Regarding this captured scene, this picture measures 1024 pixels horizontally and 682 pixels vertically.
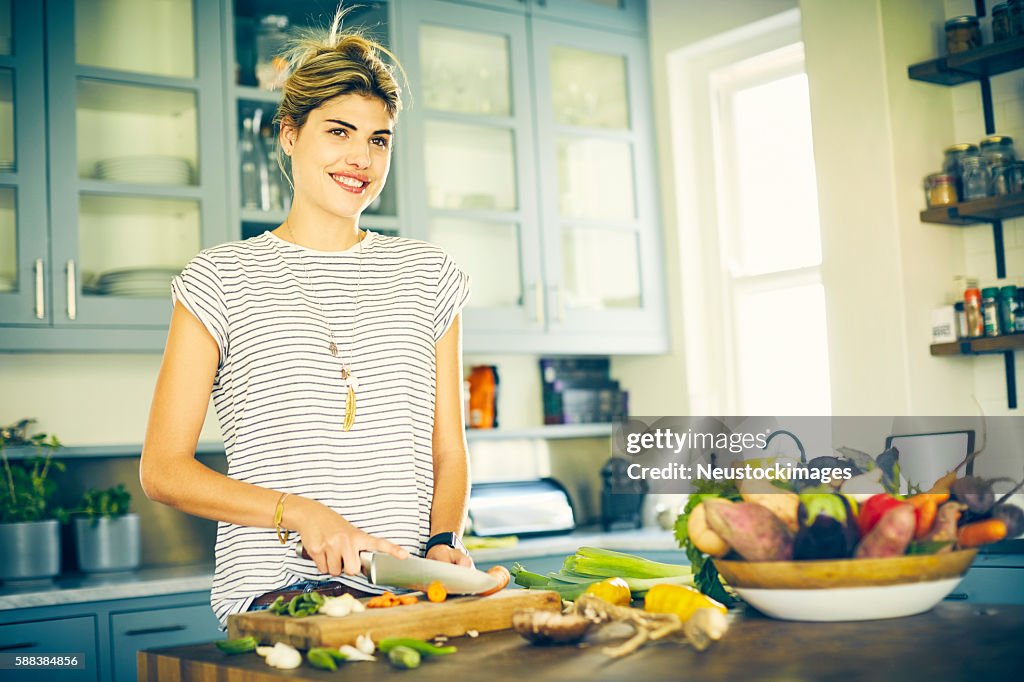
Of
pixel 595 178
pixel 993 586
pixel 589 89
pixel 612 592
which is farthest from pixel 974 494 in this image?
pixel 589 89

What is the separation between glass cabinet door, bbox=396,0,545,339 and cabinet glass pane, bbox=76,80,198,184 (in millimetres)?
725

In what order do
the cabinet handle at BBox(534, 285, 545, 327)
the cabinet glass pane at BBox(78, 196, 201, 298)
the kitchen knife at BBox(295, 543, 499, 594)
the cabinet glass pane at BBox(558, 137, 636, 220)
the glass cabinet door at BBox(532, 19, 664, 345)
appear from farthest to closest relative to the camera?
1. the cabinet glass pane at BBox(558, 137, 636, 220)
2. the glass cabinet door at BBox(532, 19, 664, 345)
3. the cabinet handle at BBox(534, 285, 545, 327)
4. the cabinet glass pane at BBox(78, 196, 201, 298)
5. the kitchen knife at BBox(295, 543, 499, 594)

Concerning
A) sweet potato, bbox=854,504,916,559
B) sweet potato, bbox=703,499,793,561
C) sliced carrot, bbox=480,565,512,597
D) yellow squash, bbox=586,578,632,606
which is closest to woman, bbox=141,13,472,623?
sliced carrot, bbox=480,565,512,597

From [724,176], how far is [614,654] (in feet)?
11.0

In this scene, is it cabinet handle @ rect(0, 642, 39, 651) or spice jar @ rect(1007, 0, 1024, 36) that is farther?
spice jar @ rect(1007, 0, 1024, 36)

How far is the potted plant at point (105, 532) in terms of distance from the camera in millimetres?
3100

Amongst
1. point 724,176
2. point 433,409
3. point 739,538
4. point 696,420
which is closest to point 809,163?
point 724,176

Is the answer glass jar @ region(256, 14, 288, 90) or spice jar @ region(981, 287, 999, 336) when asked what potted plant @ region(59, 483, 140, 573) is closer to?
glass jar @ region(256, 14, 288, 90)

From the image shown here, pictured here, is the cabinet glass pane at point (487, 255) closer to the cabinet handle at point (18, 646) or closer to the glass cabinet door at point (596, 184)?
the glass cabinet door at point (596, 184)

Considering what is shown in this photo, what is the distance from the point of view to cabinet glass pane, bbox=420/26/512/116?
383 centimetres

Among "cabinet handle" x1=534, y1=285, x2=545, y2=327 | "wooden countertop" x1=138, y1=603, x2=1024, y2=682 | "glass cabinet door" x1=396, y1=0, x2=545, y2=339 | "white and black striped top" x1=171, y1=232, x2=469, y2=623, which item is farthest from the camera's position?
"cabinet handle" x1=534, y1=285, x2=545, y2=327

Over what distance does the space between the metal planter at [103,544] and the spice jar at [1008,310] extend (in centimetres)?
254

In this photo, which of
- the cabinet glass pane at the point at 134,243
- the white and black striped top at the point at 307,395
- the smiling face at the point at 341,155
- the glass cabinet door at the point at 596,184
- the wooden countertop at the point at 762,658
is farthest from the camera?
the glass cabinet door at the point at 596,184

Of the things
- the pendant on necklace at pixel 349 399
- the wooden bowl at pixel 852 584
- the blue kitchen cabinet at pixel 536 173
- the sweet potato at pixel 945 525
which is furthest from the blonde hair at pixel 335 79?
the blue kitchen cabinet at pixel 536 173
